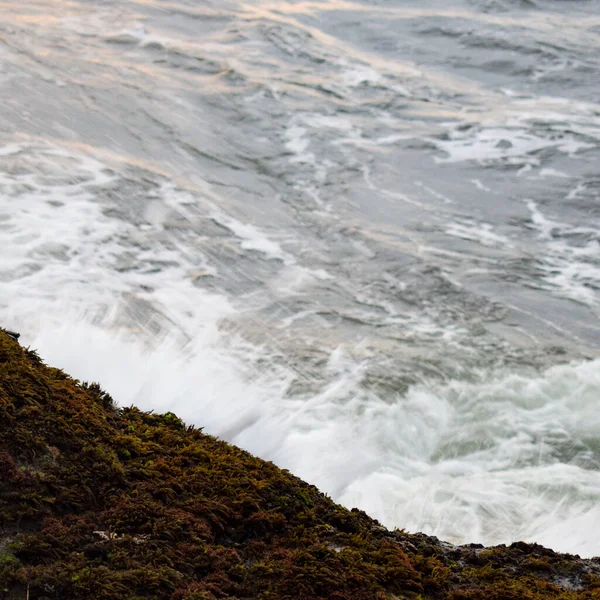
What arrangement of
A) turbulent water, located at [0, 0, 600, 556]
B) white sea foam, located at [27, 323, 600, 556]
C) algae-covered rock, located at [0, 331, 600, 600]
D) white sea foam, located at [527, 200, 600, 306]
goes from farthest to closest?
white sea foam, located at [527, 200, 600, 306] < turbulent water, located at [0, 0, 600, 556] < white sea foam, located at [27, 323, 600, 556] < algae-covered rock, located at [0, 331, 600, 600]

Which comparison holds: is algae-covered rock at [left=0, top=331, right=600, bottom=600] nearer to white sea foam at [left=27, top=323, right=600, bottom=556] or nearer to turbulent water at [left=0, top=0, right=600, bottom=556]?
white sea foam at [left=27, top=323, right=600, bottom=556]

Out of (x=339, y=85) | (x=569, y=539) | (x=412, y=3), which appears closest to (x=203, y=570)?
(x=569, y=539)

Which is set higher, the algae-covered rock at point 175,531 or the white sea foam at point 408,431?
the algae-covered rock at point 175,531

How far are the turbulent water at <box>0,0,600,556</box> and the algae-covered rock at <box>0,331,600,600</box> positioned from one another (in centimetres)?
194

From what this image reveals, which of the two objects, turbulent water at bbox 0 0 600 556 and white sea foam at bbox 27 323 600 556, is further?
turbulent water at bbox 0 0 600 556

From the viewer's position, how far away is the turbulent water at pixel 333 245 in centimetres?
667

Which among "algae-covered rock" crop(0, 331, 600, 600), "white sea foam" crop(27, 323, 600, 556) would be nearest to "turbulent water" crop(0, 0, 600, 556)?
"white sea foam" crop(27, 323, 600, 556)

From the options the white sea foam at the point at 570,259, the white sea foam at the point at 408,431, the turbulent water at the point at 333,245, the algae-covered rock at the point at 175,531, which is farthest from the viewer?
the white sea foam at the point at 570,259

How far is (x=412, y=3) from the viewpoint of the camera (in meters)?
21.5

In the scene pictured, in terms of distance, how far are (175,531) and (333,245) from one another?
7145mm

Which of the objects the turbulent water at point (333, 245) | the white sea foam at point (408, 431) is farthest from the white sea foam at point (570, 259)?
the white sea foam at point (408, 431)

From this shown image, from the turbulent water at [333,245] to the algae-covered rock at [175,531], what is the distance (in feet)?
6.35

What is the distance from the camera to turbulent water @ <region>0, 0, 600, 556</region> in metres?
6.67

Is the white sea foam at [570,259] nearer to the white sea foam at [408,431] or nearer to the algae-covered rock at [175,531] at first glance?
the white sea foam at [408,431]
